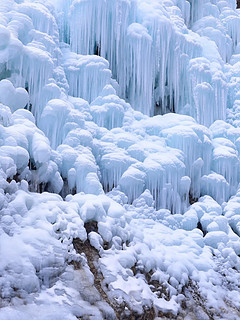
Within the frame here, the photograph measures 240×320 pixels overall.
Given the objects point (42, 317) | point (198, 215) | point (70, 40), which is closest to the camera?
point (42, 317)

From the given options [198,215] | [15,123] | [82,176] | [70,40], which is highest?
[70,40]

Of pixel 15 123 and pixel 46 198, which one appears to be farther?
pixel 15 123

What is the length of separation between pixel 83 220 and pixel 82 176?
0.92 meters

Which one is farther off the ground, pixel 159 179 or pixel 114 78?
pixel 114 78

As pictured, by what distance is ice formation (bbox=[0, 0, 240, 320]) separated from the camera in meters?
4.76

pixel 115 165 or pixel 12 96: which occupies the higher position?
pixel 12 96

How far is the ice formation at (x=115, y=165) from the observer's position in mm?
4762

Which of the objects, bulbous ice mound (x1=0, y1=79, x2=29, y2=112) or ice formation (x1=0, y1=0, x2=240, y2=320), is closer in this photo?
ice formation (x1=0, y1=0, x2=240, y2=320)

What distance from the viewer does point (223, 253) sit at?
7133mm

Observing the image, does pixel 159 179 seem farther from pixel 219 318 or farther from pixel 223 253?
pixel 219 318

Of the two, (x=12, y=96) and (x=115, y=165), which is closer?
(x=12, y=96)

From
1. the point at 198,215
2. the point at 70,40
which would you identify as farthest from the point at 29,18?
the point at 198,215

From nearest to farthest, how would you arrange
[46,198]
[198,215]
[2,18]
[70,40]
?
[46,198], [2,18], [198,215], [70,40]

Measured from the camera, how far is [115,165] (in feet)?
22.5
